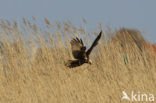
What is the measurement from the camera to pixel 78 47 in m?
4.38

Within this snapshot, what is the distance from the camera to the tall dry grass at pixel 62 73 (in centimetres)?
428

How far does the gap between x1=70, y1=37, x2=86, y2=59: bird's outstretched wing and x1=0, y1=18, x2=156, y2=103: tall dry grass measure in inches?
17.3

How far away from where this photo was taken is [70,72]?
4.95 m

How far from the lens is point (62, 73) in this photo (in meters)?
4.99

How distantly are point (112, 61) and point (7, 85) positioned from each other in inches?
72.3

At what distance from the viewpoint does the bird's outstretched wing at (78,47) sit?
170 inches

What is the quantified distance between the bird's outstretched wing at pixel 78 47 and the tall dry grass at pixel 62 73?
441 millimetres

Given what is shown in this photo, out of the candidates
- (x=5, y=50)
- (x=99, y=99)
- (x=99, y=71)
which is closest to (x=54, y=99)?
(x=99, y=99)

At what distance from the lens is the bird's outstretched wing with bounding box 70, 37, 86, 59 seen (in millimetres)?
4311

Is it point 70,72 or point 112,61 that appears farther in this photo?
point 112,61

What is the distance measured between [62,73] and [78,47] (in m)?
0.78

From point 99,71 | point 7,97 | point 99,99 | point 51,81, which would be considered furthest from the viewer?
point 99,71

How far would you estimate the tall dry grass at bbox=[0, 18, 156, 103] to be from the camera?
428 cm

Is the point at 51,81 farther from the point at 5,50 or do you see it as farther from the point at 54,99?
the point at 5,50
